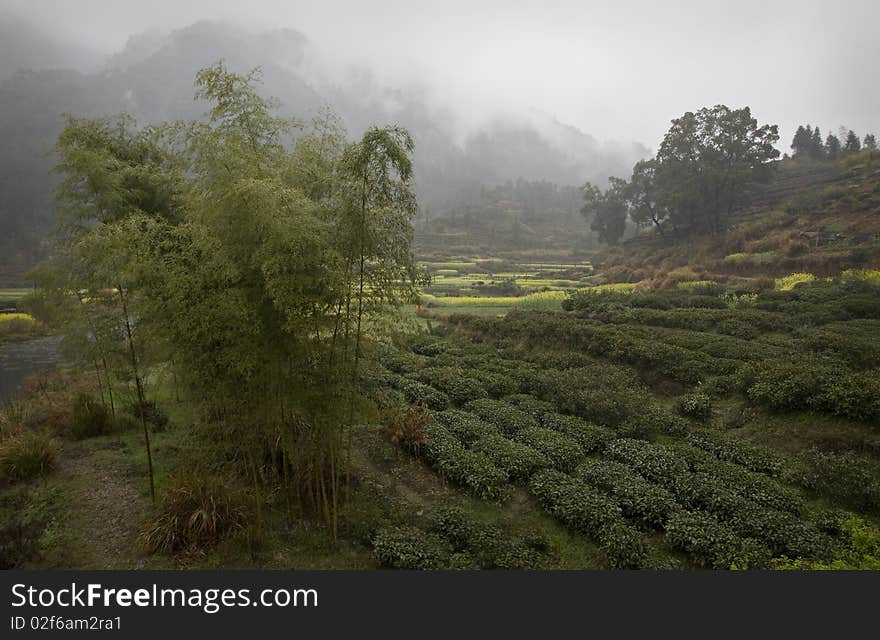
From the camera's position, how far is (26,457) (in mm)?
Answer: 9602

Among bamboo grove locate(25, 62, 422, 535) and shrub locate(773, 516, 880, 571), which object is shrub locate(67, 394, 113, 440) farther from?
shrub locate(773, 516, 880, 571)

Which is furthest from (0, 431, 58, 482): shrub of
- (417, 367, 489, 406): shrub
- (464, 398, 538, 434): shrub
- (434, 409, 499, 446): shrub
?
(464, 398, 538, 434): shrub

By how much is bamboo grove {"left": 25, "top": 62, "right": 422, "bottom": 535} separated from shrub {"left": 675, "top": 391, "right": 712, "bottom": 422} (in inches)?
365

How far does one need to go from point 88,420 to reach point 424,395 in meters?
9.17

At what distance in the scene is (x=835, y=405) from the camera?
10164mm

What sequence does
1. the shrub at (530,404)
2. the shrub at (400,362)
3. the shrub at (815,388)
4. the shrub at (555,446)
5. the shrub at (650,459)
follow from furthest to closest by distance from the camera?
the shrub at (400,362)
the shrub at (530,404)
the shrub at (555,446)
the shrub at (815,388)
the shrub at (650,459)

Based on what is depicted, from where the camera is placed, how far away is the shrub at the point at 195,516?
23.5 feet

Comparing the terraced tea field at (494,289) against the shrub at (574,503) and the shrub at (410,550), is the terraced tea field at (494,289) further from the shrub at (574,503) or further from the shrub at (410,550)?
the shrub at (410,550)

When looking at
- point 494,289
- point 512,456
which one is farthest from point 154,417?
point 494,289

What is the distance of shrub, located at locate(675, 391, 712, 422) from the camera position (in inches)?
472

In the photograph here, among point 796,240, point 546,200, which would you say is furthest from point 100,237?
point 546,200

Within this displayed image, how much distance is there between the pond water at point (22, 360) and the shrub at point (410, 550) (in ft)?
60.2

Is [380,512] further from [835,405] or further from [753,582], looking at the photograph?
[835,405]

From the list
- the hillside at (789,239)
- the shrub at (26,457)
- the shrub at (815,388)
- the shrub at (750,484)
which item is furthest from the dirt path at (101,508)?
the hillside at (789,239)
